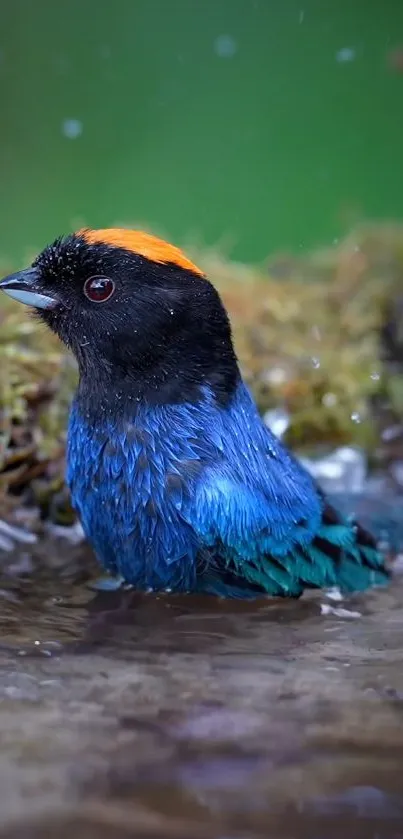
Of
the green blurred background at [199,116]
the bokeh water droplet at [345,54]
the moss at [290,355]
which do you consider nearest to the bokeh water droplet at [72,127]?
the green blurred background at [199,116]

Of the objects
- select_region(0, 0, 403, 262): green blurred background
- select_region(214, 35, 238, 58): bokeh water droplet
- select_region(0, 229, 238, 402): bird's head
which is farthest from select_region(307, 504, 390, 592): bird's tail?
select_region(214, 35, 238, 58): bokeh water droplet

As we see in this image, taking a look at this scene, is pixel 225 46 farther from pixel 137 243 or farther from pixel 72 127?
pixel 137 243

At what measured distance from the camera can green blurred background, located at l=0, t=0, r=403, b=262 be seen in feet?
22.3

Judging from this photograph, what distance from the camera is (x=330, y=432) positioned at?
4.90 metres

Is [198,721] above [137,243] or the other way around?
the other way around

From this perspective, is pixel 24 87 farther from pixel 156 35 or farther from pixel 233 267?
pixel 233 267

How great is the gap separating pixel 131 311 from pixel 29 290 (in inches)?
14.2

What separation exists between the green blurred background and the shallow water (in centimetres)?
424

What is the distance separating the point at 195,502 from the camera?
3.01 m

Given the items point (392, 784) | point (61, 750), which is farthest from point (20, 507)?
point (392, 784)

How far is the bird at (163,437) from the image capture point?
3051 mm

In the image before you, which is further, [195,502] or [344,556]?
[344,556]

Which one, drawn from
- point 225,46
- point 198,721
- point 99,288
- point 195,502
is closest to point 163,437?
point 195,502

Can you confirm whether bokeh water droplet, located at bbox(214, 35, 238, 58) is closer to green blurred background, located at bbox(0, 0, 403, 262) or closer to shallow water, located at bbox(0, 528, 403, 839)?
green blurred background, located at bbox(0, 0, 403, 262)
